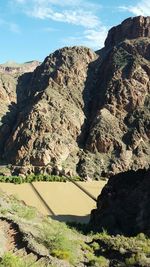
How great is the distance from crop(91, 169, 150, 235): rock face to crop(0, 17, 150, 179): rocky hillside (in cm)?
4357

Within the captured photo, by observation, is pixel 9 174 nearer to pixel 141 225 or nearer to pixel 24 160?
pixel 24 160

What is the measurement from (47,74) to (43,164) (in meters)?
37.3

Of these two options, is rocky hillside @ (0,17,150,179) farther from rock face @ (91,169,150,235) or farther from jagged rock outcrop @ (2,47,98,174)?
rock face @ (91,169,150,235)

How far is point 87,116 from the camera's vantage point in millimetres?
103312

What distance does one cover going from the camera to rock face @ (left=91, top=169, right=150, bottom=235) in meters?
32.1

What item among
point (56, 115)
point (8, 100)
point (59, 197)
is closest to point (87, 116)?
point (56, 115)

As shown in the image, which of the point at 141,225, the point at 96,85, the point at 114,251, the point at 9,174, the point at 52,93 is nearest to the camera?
the point at 114,251

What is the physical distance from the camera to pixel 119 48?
114 metres

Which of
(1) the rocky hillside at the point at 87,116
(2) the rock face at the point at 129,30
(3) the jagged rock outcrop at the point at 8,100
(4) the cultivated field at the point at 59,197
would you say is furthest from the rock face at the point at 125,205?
(2) the rock face at the point at 129,30

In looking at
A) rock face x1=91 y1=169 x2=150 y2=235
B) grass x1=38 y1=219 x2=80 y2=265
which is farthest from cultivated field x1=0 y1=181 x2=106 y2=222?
grass x1=38 y1=219 x2=80 y2=265

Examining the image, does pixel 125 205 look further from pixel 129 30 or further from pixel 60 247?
pixel 129 30

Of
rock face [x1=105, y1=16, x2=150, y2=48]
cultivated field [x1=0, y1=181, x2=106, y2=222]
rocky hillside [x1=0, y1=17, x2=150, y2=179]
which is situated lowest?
cultivated field [x1=0, y1=181, x2=106, y2=222]

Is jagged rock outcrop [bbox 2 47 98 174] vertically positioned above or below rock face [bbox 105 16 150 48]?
below

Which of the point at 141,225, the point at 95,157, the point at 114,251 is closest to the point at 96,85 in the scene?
the point at 95,157
